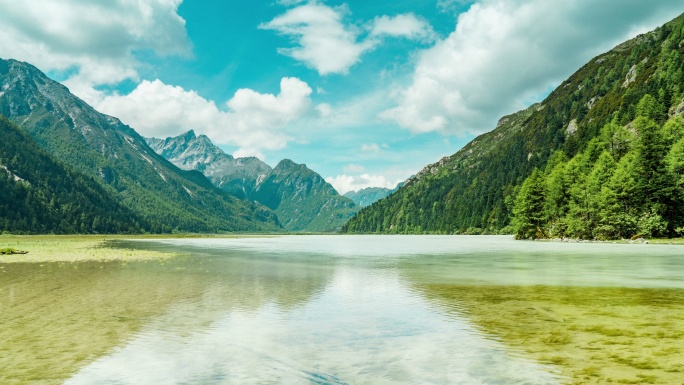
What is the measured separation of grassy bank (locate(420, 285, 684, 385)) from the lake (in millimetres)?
59

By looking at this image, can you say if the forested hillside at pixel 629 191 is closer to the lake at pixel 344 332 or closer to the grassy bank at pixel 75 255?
the lake at pixel 344 332

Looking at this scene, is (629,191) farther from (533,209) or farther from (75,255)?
(75,255)

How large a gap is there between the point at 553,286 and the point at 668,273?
1437cm

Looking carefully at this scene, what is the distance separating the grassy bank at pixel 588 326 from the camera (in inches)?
463

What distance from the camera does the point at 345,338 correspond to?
16.2 metres

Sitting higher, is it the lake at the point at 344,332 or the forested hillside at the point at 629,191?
the forested hillside at the point at 629,191

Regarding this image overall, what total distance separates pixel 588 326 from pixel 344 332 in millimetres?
10009

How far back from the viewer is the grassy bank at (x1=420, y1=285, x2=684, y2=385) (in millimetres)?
11750

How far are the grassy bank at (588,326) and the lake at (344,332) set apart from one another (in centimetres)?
6

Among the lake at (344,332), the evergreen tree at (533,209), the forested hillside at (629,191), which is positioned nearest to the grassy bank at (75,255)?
the lake at (344,332)

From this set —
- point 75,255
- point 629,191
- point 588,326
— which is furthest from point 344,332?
point 629,191

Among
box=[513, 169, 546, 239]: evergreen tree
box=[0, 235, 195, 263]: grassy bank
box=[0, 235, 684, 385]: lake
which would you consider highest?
box=[513, 169, 546, 239]: evergreen tree

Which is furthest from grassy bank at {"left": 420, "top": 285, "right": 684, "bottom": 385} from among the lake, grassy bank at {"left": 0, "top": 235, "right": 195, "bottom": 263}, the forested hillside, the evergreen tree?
the evergreen tree

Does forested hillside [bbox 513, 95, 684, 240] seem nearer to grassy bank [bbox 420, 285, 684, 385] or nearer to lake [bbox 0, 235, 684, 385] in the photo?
lake [bbox 0, 235, 684, 385]
